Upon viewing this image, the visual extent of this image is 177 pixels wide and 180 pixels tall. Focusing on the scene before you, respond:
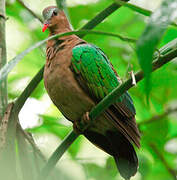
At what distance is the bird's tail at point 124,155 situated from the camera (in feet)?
9.75

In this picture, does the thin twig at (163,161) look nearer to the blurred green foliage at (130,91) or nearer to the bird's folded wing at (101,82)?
the blurred green foliage at (130,91)

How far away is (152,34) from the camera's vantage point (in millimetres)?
862

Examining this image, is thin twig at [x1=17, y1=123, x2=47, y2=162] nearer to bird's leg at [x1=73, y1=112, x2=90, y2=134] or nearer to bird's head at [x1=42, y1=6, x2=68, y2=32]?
bird's leg at [x1=73, y1=112, x2=90, y2=134]

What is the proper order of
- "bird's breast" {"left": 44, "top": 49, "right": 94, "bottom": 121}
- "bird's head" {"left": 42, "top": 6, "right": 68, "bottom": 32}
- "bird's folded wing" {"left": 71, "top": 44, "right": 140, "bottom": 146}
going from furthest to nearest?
"bird's head" {"left": 42, "top": 6, "right": 68, "bottom": 32}, "bird's breast" {"left": 44, "top": 49, "right": 94, "bottom": 121}, "bird's folded wing" {"left": 71, "top": 44, "right": 140, "bottom": 146}

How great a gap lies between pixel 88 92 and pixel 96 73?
154 mm

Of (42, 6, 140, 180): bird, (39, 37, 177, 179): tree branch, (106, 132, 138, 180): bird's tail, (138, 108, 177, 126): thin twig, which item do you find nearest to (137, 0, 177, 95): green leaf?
(39, 37, 177, 179): tree branch

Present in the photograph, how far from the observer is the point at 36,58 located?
3990 mm

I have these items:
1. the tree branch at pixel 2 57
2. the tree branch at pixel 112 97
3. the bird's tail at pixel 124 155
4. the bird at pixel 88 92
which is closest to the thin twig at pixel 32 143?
the tree branch at pixel 2 57

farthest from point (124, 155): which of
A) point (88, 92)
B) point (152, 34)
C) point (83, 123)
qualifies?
point (152, 34)

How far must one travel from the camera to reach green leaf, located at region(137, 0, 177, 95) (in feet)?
2.82

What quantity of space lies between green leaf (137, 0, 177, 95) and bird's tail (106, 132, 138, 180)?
2.13 m

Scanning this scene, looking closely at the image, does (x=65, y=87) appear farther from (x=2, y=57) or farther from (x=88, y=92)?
(x=2, y=57)

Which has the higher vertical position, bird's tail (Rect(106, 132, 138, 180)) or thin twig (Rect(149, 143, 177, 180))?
bird's tail (Rect(106, 132, 138, 180))

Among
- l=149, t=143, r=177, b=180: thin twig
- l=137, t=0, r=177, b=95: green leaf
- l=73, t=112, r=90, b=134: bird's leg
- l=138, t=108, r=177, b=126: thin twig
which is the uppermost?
l=137, t=0, r=177, b=95: green leaf
